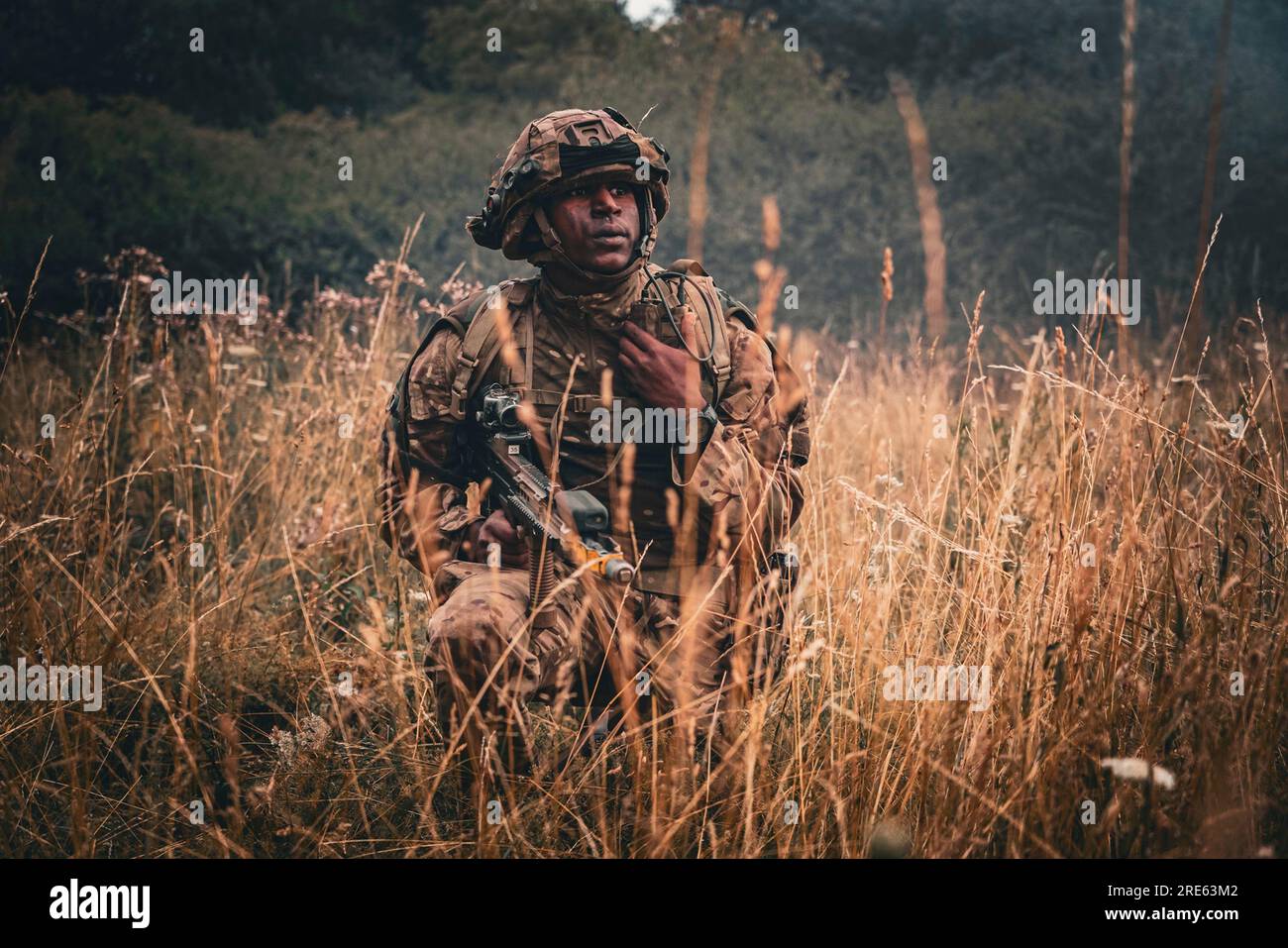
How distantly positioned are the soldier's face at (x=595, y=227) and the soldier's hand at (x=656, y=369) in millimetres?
178

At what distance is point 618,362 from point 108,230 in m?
7.51

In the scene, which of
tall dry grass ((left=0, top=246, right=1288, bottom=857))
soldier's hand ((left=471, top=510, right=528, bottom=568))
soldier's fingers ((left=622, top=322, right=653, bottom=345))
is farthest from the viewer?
soldier's fingers ((left=622, top=322, right=653, bottom=345))

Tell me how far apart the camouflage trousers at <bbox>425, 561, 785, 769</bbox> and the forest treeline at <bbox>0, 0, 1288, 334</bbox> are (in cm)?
685

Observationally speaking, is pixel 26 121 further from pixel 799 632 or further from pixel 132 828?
pixel 799 632

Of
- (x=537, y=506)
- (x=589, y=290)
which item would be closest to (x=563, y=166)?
(x=589, y=290)

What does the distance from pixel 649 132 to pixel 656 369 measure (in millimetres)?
7676

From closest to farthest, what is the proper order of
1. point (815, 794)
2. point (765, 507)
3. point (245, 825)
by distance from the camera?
point (815, 794), point (245, 825), point (765, 507)

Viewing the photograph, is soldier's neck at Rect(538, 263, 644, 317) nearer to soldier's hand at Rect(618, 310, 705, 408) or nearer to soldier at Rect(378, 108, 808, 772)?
soldier at Rect(378, 108, 808, 772)

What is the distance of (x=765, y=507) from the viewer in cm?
251

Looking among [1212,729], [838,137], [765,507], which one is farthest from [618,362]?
[838,137]

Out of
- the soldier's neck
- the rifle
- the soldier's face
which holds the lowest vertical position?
the rifle

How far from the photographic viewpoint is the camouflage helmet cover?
2416 millimetres

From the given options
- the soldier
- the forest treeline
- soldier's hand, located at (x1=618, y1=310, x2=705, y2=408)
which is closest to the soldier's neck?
the soldier

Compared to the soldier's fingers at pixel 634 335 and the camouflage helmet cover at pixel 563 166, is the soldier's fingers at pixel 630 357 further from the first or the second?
the camouflage helmet cover at pixel 563 166
